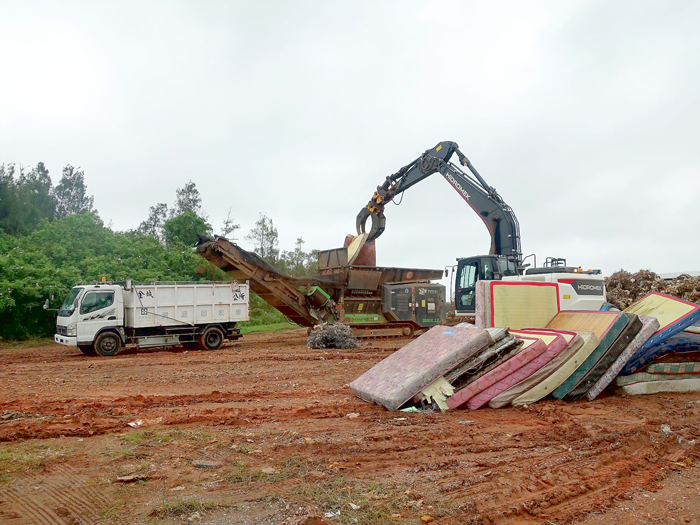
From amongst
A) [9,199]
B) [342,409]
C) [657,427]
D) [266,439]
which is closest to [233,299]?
[342,409]

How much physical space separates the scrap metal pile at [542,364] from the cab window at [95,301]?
397 inches

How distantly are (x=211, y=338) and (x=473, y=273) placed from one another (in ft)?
27.4

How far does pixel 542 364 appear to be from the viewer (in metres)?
7.10

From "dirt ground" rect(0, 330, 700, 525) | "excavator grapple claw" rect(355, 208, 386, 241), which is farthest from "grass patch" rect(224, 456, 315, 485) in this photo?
"excavator grapple claw" rect(355, 208, 386, 241)

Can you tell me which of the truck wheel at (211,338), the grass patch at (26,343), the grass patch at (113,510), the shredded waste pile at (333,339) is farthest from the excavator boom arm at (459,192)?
the grass patch at (113,510)

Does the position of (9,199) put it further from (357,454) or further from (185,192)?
(357,454)

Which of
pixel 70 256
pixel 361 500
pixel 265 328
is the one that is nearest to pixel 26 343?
pixel 70 256

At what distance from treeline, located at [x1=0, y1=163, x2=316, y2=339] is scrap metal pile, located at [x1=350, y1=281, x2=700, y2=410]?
12.7 metres

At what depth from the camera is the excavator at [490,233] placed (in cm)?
1188

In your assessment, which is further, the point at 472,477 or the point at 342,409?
the point at 342,409

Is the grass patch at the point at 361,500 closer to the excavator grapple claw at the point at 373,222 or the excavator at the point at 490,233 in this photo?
the excavator at the point at 490,233

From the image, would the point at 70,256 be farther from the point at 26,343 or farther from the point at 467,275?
the point at 467,275

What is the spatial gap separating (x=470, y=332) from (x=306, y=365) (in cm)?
555

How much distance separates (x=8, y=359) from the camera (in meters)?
14.8
